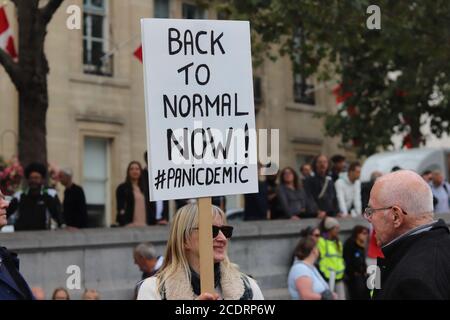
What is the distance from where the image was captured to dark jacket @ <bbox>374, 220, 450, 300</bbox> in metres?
4.91

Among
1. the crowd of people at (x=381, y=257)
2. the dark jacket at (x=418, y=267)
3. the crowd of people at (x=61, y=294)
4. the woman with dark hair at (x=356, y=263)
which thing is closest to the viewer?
the dark jacket at (x=418, y=267)

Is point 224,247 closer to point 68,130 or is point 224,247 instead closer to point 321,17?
point 321,17

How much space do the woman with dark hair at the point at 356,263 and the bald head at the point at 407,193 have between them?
901 centimetres

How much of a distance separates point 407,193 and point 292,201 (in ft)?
34.5

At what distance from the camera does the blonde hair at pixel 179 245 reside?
6.70m

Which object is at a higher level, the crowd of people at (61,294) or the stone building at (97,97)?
the stone building at (97,97)

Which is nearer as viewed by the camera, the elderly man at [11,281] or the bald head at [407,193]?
the bald head at [407,193]

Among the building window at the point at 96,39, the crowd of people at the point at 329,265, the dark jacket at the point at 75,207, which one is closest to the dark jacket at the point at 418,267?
the crowd of people at the point at 329,265

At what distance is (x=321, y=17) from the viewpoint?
1814 centimetres

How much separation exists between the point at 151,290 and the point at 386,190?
5.31ft

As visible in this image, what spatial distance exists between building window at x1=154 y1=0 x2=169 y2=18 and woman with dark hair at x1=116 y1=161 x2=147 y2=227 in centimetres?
1662

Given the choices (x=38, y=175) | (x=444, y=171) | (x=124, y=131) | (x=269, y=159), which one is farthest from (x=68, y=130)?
(x=269, y=159)

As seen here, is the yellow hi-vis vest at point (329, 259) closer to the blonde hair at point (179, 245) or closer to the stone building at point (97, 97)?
the blonde hair at point (179, 245)

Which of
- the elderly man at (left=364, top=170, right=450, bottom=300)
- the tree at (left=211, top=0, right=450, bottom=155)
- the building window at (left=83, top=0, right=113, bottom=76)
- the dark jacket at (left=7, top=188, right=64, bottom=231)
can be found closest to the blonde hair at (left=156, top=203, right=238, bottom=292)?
the elderly man at (left=364, top=170, right=450, bottom=300)
